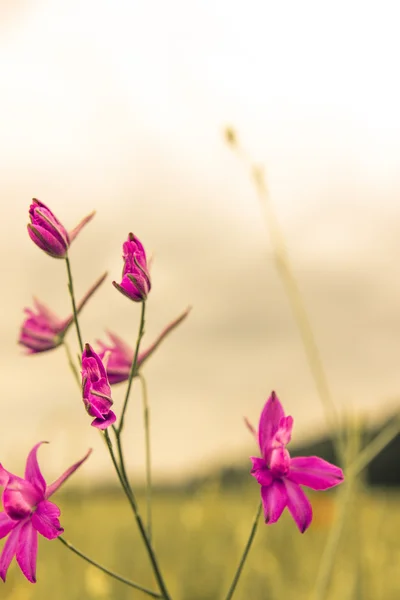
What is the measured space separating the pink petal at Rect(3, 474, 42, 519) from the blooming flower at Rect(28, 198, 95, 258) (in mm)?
281

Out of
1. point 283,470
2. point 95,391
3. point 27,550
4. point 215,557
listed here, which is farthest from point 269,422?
point 215,557

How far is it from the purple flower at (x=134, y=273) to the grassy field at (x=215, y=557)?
46.4 inches

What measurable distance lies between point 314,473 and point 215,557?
7.62 ft

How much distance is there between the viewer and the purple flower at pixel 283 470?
831 millimetres

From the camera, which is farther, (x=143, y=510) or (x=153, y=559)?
(x=143, y=510)

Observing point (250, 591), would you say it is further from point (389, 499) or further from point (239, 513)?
point (389, 499)

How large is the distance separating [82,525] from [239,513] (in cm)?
81

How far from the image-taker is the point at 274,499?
83 centimetres

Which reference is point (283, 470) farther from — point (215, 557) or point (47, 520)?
point (215, 557)

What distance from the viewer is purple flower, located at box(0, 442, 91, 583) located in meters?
0.85

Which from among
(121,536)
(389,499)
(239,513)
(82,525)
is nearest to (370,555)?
(239,513)

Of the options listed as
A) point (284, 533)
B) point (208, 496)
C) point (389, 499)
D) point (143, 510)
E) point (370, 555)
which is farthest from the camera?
point (389, 499)

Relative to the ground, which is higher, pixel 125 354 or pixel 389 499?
pixel 389 499

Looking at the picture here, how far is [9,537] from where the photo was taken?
2.96ft
